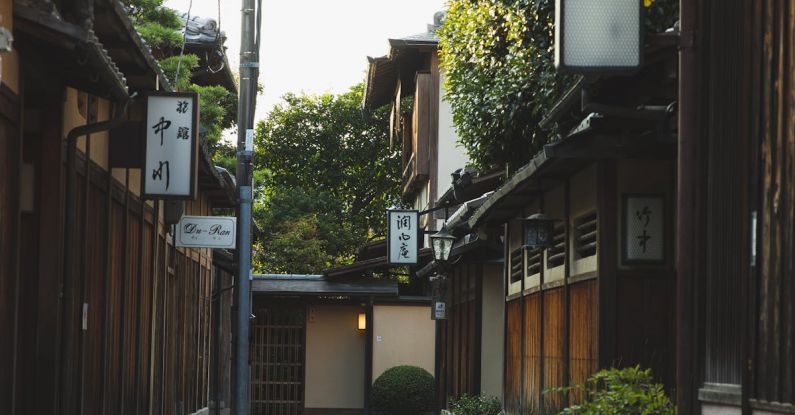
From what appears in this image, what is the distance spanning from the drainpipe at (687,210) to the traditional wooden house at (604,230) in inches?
50.3

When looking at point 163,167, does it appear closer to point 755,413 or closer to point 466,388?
point 755,413

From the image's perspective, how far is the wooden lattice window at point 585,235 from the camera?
46.8ft

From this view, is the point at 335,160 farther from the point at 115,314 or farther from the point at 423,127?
the point at 115,314

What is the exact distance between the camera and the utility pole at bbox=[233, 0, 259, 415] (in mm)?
20062

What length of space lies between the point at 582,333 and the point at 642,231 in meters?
1.62

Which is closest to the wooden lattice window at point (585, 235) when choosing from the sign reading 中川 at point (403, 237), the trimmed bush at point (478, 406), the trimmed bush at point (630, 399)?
the trimmed bush at point (630, 399)

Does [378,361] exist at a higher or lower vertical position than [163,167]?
lower

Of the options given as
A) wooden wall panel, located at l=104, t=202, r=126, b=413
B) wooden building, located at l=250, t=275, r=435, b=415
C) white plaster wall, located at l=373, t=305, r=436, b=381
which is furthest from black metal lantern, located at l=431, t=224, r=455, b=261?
white plaster wall, located at l=373, t=305, r=436, b=381

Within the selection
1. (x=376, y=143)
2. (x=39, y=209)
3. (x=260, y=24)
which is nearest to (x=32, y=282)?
(x=39, y=209)

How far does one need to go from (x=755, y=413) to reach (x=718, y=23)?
2.67 metres

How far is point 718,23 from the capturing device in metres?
8.84

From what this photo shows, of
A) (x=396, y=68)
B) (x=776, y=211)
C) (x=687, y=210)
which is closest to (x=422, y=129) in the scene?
(x=396, y=68)

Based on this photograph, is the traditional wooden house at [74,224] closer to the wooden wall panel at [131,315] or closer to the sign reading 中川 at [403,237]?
the wooden wall panel at [131,315]

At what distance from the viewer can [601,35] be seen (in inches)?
354
